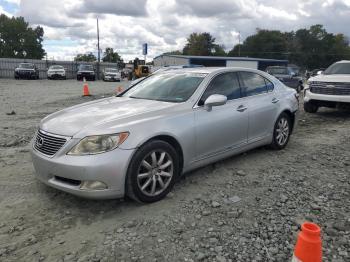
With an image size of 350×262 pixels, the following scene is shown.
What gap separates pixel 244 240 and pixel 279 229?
1.48ft

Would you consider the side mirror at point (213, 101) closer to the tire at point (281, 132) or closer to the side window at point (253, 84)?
the side window at point (253, 84)

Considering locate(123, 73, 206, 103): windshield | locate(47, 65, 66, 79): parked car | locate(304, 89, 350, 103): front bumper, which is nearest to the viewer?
locate(123, 73, 206, 103): windshield

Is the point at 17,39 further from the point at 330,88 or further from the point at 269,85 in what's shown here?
the point at 269,85

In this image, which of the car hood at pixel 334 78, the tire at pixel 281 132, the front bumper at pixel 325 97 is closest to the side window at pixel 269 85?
the tire at pixel 281 132

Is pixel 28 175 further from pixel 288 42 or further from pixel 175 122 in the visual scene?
pixel 288 42

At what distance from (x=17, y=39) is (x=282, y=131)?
304ft

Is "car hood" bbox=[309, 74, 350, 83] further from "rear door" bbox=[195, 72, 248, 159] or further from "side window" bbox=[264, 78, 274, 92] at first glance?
"rear door" bbox=[195, 72, 248, 159]

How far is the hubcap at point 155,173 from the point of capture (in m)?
4.25

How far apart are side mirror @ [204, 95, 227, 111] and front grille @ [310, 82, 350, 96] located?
6.86m

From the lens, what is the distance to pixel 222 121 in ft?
17.1

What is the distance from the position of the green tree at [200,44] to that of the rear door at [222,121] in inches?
4020

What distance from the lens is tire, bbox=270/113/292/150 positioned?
6488 millimetres

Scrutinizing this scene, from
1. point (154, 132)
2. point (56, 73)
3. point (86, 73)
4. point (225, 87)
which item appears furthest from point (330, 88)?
point (56, 73)

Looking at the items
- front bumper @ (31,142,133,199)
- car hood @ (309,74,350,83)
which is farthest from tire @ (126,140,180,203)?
car hood @ (309,74,350,83)
